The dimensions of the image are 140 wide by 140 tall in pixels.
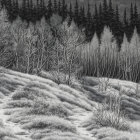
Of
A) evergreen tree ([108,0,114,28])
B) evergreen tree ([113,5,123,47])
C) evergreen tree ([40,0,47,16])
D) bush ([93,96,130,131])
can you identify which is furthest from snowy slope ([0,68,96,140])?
evergreen tree ([40,0,47,16])

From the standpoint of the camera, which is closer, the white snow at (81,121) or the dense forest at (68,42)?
the white snow at (81,121)

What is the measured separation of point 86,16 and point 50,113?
6106 cm

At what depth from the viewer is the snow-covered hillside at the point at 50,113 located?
22.9 m

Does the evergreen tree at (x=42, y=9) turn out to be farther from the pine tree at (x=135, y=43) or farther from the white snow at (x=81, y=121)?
the white snow at (x=81, y=121)

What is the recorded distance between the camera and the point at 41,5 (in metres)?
87.9

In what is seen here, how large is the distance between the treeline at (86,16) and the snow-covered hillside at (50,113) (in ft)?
113

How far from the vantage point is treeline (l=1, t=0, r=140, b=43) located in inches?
3098

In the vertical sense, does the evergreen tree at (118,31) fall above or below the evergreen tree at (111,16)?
below

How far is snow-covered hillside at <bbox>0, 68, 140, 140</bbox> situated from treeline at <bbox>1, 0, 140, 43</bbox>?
34.3m

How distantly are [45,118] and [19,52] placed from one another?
33.5 metres

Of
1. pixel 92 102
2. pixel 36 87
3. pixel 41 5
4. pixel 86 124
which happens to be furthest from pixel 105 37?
pixel 86 124

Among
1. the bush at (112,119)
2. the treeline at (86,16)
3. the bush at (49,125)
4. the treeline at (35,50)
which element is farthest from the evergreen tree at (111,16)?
the bush at (49,125)

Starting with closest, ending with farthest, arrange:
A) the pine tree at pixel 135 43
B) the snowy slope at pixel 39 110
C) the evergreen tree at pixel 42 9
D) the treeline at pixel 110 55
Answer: the snowy slope at pixel 39 110, the treeline at pixel 110 55, the pine tree at pixel 135 43, the evergreen tree at pixel 42 9

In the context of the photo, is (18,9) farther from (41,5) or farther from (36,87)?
(36,87)
